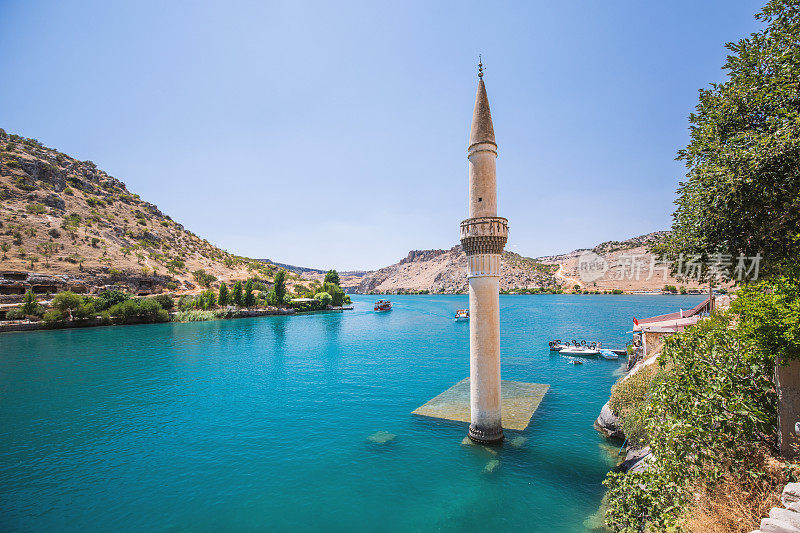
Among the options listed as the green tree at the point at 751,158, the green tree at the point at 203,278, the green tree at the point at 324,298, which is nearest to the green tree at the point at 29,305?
the green tree at the point at 203,278

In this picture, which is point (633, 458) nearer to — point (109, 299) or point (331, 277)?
point (109, 299)

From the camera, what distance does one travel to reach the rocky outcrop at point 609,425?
1636cm

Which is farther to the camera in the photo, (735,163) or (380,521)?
(380,521)

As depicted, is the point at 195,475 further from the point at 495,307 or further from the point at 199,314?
the point at 199,314

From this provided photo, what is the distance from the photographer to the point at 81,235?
8019 centimetres

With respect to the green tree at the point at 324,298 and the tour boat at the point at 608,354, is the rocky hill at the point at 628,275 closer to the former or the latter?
the green tree at the point at 324,298

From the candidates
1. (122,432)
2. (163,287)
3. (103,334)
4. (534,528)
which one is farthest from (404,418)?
(163,287)

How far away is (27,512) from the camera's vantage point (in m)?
11.7

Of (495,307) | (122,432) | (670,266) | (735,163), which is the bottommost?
(122,432)

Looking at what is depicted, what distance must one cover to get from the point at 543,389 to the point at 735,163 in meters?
19.2

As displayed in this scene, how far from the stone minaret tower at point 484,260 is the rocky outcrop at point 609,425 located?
6.38 meters

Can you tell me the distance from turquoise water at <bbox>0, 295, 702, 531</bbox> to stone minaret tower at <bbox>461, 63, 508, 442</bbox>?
2809 mm

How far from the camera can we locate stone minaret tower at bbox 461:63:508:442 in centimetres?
1403

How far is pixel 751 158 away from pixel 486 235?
25.5ft
